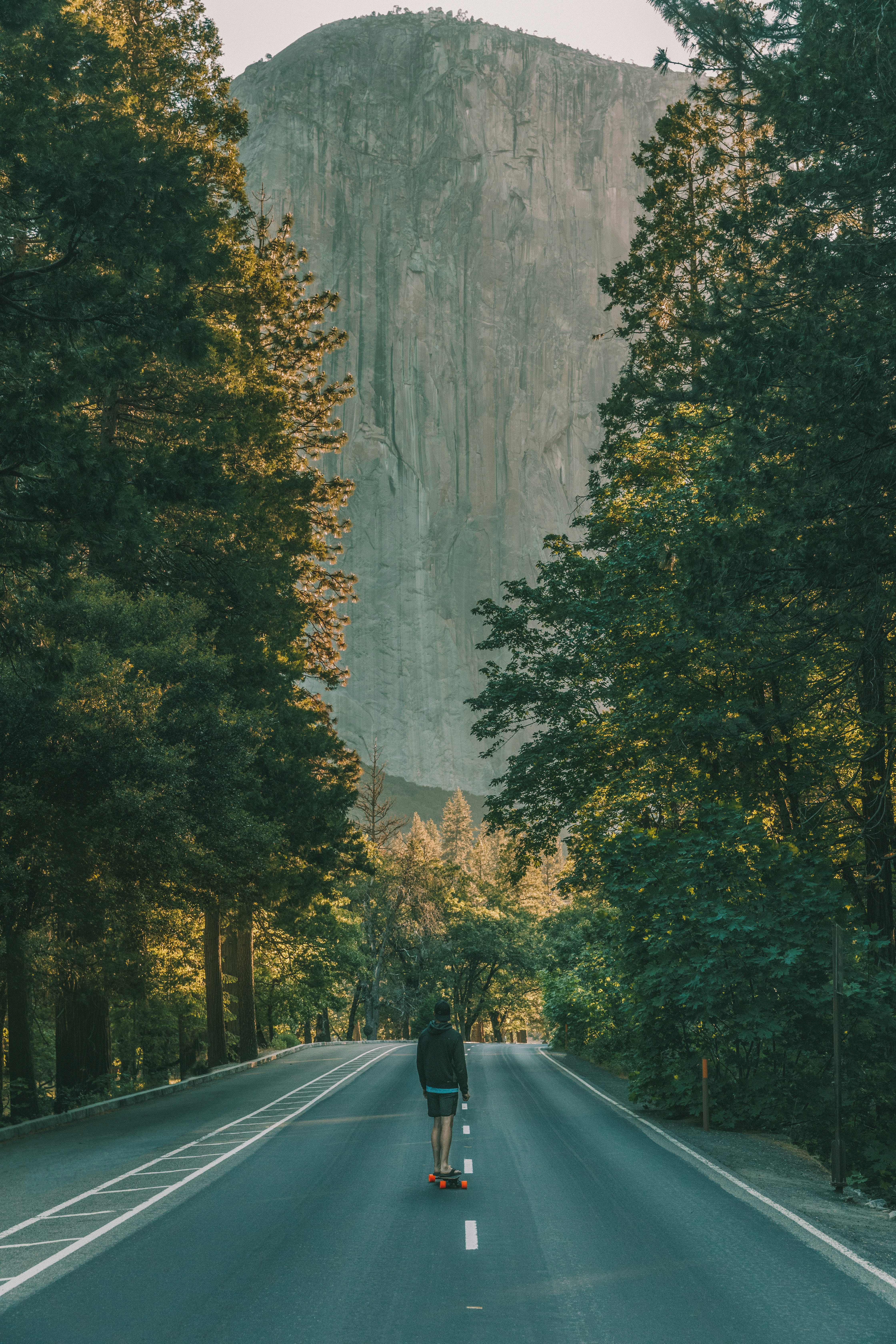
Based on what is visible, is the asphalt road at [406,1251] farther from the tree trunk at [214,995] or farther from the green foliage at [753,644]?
the tree trunk at [214,995]

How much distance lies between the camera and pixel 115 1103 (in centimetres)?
2255

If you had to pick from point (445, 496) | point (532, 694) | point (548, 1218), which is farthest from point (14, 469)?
point (445, 496)

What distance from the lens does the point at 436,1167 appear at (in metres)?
12.1

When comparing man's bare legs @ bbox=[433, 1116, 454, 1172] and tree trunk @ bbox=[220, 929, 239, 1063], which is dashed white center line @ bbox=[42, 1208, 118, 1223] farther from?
tree trunk @ bbox=[220, 929, 239, 1063]

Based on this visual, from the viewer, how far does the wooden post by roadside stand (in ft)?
40.9

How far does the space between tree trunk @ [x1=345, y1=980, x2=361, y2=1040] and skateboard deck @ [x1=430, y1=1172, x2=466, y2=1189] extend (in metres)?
60.8

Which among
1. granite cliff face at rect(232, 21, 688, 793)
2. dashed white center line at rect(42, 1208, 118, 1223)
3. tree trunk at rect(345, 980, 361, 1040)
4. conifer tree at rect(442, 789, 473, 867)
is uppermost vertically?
granite cliff face at rect(232, 21, 688, 793)

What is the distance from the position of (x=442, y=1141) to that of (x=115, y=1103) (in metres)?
13.0

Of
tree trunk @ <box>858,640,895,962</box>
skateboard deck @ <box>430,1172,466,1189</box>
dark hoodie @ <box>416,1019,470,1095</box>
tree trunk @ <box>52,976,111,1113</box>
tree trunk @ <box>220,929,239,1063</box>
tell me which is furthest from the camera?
tree trunk @ <box>220,929,239,1063</box>

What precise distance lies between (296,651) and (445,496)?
370 feet

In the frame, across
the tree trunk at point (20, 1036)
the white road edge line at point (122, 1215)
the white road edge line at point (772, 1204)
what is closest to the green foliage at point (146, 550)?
the tree trunk at point (20, 1036)

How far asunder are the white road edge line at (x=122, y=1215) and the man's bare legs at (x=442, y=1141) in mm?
1809

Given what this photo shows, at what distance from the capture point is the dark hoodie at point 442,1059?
459 inches

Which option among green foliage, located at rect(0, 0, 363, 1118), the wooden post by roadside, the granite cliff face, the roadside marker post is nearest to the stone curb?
green foliage, located at rect(0, 0, 363, 1118)
